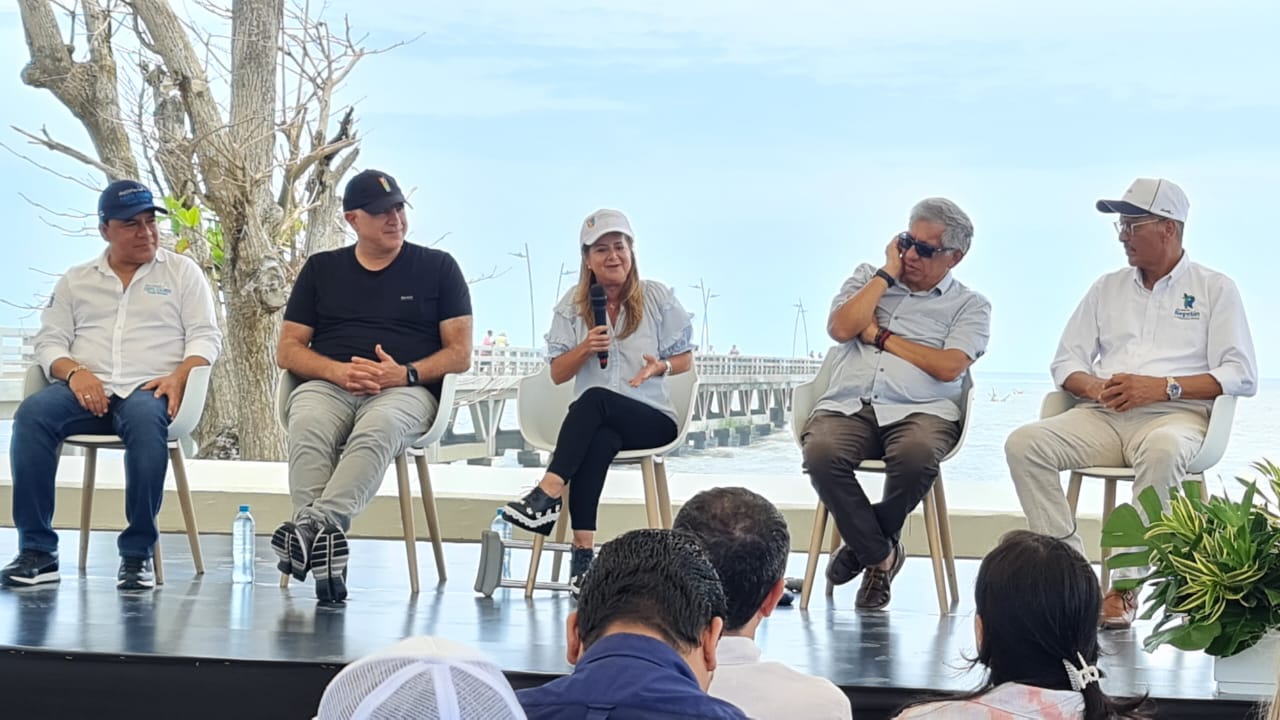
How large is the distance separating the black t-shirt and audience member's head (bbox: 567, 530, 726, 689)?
2.59 metres

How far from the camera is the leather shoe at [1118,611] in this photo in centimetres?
345

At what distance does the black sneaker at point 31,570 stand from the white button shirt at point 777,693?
8.51 ft

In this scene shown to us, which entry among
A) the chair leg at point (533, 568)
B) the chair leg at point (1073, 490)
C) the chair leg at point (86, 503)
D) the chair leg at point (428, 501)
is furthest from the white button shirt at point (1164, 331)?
the chair leg at point (86, 503)

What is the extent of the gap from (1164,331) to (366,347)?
7.47ft

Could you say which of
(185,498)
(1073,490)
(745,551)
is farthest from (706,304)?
(745,551)

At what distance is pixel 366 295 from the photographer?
12.9 feet

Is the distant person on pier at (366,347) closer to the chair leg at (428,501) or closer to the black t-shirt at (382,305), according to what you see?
the black t-shirt at (382,305)

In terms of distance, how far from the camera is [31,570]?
3607 mm

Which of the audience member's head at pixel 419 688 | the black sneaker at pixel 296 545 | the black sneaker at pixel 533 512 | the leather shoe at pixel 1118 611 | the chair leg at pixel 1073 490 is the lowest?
the leather shoe at pixel 1118 611

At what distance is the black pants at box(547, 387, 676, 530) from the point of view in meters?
3.70

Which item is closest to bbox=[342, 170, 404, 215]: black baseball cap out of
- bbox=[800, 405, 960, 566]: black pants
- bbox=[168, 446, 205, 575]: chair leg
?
bbox=[168, 446, 205, 575]: chair leg

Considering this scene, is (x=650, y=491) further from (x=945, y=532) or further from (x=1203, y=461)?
(x=1203, y=461)

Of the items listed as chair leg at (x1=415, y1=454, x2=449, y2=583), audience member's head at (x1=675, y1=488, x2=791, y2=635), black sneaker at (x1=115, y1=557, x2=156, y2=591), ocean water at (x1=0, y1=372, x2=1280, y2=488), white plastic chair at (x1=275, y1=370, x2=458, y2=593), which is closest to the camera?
audience member's head at (x1=675, y1=488, x2=791, y2=635)

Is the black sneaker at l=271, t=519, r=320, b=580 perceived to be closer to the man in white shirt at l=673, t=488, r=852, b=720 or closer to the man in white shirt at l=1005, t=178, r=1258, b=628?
the man in white shirt at l=673, t=488, r=852, b=720
